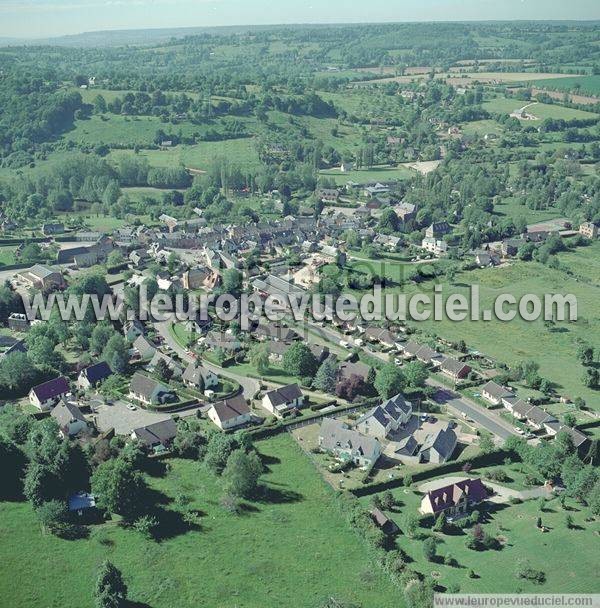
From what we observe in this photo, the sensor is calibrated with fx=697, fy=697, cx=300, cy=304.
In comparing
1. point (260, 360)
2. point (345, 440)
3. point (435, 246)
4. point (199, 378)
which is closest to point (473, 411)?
point (345, 440)

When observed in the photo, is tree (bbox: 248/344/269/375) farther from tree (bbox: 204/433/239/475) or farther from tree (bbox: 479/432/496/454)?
tree (bbox: 479/432/496/454)

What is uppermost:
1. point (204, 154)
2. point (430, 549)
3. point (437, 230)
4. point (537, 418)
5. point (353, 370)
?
point (204, 154)

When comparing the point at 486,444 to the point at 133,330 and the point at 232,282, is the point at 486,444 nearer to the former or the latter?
the point at 133,330

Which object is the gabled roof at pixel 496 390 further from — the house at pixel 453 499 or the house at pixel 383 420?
the house at pixel 453 499

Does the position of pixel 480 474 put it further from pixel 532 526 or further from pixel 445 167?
pixel 445 167

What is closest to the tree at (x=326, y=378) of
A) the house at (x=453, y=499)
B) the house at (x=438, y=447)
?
the house at (x=438, y=447)
